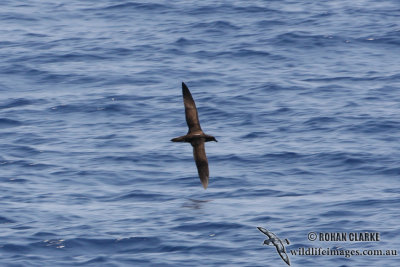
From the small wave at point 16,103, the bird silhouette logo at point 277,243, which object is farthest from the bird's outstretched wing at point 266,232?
the small wave at point 16,103

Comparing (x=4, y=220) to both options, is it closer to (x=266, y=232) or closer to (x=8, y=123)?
(x=266, y=232)

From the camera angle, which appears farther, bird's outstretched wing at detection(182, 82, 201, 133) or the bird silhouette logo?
bird's outstretched wing at detection(182, 82, 201, 133)

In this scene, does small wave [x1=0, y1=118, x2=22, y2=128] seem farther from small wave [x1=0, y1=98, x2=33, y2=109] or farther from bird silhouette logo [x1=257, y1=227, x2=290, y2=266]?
bird silhouette logo [x1=257, y1=227, x2=290, y2=266]

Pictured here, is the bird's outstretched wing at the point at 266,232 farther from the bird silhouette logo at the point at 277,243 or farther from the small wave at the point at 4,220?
the small wave at the point at 4,220

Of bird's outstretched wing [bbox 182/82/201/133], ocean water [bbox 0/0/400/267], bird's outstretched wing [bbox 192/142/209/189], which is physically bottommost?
ocean water [bbox 0/0/400/267]

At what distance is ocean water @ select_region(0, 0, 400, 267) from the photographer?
69.9ft

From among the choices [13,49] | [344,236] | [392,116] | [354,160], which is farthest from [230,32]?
[344,236]

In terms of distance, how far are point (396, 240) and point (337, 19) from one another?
19262mm

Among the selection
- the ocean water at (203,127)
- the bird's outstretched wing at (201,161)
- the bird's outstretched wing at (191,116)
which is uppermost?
the bird's outstretched wing at (191,116)

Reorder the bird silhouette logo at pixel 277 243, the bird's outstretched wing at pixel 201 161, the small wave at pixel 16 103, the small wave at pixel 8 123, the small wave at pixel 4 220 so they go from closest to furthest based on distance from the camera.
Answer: the bird silhouette logo at pixel 277 243, the bird's outstretched wing at pixel 201 161, the small wave at pixel 4 220, the small wave at pixel 8 123, the small wave at pixel 16 103

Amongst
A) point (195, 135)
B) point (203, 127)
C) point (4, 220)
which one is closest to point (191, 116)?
point (195, 135)

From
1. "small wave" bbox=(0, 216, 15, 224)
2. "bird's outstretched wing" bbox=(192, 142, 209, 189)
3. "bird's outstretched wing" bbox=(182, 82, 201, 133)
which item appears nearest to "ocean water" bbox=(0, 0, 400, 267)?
"small wave" bbox=(0, 216, 15, 224)

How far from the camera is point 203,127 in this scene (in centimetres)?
2856

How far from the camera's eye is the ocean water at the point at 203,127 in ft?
69.9
